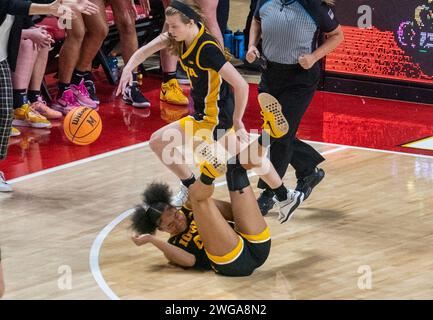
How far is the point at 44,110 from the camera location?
38.7ft

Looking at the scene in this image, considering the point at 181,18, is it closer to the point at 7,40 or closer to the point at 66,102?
the point at 7,40

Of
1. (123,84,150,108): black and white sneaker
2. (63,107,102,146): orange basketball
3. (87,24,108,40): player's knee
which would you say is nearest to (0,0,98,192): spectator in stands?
(63,107,102,146): orange basketball

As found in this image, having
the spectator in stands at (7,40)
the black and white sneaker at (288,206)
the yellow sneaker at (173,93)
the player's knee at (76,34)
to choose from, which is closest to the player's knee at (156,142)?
the black and white sneaker at (288,206)

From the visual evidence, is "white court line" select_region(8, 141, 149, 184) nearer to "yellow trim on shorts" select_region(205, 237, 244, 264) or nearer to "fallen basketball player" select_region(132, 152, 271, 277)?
"fallen basketball player" select_region(132, 152, 271, 277)

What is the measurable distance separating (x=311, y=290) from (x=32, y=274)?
186 centimetres

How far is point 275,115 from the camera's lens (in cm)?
839

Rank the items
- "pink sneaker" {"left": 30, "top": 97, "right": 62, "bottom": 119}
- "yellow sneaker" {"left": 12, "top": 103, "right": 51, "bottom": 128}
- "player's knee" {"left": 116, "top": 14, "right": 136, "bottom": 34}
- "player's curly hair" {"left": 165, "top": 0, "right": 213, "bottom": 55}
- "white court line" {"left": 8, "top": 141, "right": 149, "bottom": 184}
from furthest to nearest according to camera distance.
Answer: "player's knee" {"left": 116, "top": 14, "right": 136, "bottom": 34}
"pink sneaker" {"left": 30, "top": 97, "right": 62, "bottom": 119}
"yellow sneaker" {"left": 12, "top": 103, "right": 51, "bottom": 128}
"white court line" {"left": 8, "top": 141, "right": 149, "bottom": 184}
"player's curly hair" {"left": 165, "top": 0, "right": 213, "bottom": 55}

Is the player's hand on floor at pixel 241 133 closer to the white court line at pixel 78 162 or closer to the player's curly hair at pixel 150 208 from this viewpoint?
the player's curly hair at pixel 150 208

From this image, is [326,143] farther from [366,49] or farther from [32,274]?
[32,274]

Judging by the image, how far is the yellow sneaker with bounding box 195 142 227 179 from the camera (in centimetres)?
731

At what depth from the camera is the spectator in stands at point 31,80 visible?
11.2m

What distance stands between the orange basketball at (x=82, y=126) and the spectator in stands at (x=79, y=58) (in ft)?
4.59

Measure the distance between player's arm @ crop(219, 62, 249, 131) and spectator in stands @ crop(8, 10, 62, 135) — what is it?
359cm

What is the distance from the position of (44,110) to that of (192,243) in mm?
4640
